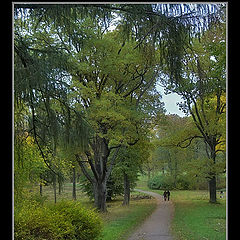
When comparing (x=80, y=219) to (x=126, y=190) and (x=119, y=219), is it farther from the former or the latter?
(x=126, y=190)

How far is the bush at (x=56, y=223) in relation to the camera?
2.62 m

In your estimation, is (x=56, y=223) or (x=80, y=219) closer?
(x=56, y=223)

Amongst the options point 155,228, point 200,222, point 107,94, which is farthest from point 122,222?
point 107,94

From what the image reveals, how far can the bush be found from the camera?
2.62 m

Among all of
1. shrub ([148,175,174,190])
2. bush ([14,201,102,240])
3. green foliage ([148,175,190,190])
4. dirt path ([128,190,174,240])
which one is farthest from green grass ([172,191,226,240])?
shrub ([148,175,174,190])

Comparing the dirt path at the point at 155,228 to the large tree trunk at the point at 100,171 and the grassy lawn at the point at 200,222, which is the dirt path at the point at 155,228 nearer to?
the grassy lawn at the point at 200,222

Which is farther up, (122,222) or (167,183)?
(122,222)

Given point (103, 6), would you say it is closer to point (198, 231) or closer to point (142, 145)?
point (198, 231)

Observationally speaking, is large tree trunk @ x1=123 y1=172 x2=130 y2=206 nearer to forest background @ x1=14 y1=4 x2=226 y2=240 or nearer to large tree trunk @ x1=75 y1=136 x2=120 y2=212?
forest background @ x1=14 y1=4 x2=226 y2=240

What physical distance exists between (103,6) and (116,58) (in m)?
4.31

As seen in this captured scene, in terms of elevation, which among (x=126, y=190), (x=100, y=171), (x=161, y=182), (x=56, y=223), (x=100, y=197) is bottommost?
(x=161, y=182)

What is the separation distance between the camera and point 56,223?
109 inches

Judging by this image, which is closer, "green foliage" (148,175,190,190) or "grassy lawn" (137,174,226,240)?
"grassy lawn" (137,174,226,240)

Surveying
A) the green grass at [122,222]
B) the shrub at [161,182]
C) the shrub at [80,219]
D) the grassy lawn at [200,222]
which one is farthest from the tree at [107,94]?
the shrub at [161,182]
